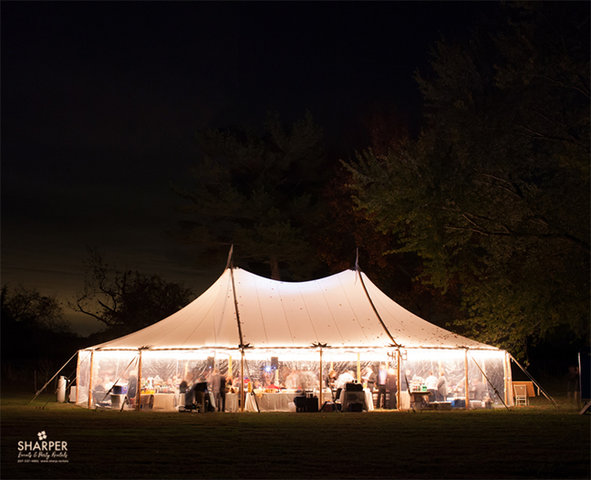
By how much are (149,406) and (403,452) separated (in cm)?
835

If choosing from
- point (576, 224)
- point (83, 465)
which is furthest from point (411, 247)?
point (83, 465)

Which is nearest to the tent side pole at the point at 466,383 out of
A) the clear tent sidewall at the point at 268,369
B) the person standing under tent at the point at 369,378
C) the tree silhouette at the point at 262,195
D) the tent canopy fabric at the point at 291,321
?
the clear tent sidewall at the point at 268,369

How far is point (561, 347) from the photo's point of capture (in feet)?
119

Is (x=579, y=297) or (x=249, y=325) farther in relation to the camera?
(x=249, y=325)

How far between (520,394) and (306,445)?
9.54 metres

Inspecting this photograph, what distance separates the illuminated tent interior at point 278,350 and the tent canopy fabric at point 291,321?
0.02 metres

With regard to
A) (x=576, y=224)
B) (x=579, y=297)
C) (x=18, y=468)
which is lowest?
(x=18, y=468)

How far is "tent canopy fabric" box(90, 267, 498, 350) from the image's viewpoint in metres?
15.8

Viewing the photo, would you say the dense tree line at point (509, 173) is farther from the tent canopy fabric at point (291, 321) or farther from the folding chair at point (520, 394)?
the tent canopy fabric at point (291, 321)

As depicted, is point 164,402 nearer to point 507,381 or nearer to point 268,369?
point 268,369

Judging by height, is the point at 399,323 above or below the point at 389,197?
below

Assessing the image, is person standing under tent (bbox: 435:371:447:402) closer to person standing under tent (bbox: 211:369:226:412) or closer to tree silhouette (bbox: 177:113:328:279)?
person standing under tent (bbox: 211:369:226:412)

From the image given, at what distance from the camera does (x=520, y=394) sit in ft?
57.0

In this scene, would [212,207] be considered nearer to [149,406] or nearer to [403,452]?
[149,406]
